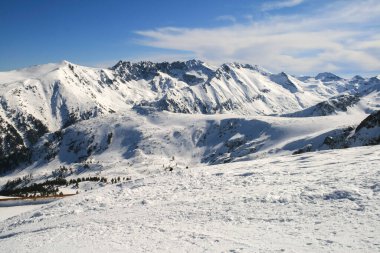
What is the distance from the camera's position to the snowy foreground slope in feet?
58.2

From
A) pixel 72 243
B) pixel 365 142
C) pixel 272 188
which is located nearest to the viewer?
pixel 72 243

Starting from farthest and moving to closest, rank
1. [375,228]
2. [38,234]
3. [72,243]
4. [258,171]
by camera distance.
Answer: [258,171] → [38,234] → [72,243] → [375,228]

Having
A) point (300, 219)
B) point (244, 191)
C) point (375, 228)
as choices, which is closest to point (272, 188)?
point (244, 191)

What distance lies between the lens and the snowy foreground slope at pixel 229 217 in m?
17.8

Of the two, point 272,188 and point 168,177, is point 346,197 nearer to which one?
point 272,188

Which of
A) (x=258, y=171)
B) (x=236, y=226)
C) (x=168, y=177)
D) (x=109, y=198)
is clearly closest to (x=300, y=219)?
(x=236, y=226)

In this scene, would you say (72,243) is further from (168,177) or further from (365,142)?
(365,142)

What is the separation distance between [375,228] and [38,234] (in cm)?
1931

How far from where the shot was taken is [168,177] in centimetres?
3825

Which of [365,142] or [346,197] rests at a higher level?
[346,197]

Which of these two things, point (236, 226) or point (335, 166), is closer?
point (236, 226)

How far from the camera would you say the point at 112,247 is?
19359 millimetres

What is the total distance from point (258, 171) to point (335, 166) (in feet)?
21.2

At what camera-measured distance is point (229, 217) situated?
21.8 m
